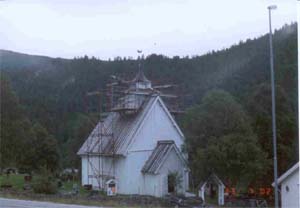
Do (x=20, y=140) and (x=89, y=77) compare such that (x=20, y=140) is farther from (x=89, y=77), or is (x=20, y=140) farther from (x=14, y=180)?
(x=89, y=77)

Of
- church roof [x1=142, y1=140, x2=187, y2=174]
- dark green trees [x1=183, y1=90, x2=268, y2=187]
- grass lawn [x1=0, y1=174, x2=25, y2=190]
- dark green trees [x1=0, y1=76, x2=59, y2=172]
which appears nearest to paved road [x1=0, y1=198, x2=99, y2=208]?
grass lawn [x1=0, y1=174, x2=25, y2=190]

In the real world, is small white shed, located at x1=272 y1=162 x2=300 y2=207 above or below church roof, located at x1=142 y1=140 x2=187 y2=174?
below

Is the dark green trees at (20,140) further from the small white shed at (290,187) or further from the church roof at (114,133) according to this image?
the small white shed at (290,187)

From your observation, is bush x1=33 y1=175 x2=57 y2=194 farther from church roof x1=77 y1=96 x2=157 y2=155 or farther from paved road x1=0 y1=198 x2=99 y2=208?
church roof x1=77 y1=96 x2=157 y2=155

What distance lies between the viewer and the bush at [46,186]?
4074 millimetres

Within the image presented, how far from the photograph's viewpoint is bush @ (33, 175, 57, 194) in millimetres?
4074

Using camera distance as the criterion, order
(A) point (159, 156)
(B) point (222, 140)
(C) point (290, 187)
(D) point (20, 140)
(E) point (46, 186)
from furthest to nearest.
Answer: (E) point (46, 186), (D) point (20, 140), (A) point (159, 156), (B) point (222, 140), (C) point (290, 187)

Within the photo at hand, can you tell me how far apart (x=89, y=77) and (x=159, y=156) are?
864mm

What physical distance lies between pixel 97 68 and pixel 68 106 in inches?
16.8

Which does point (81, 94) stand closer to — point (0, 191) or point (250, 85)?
point (0, 191)

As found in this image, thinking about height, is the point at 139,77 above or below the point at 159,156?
above

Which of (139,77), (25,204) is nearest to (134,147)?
(139,77)

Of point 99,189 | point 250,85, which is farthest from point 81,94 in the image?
point 250,85

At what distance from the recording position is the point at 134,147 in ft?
12.7
